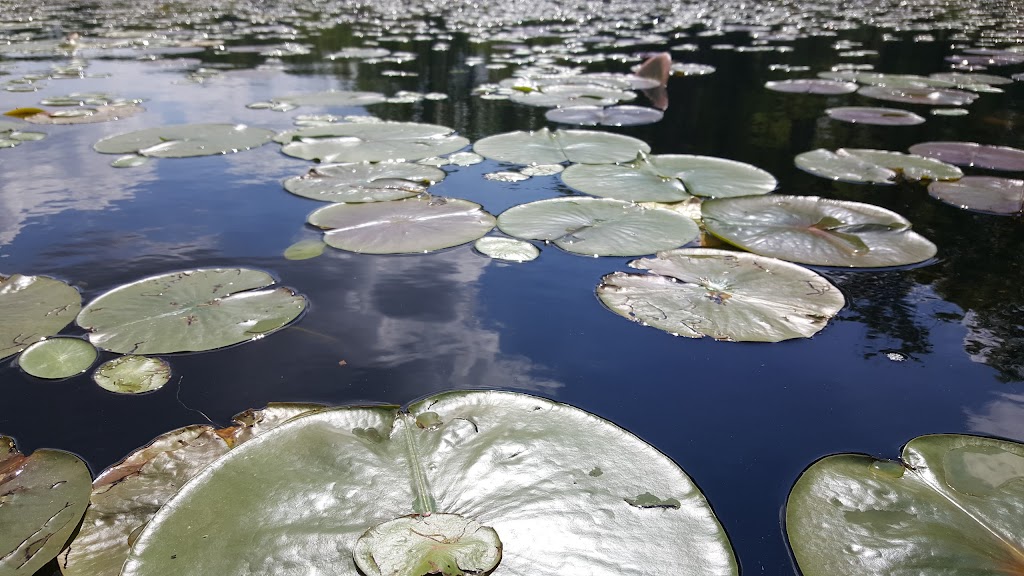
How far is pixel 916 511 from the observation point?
124 centimetres

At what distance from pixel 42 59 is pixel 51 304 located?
8.21 metres

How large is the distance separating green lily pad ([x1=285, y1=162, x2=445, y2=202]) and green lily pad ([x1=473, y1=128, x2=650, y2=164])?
539 mm

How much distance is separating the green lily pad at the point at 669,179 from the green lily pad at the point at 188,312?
5.52 feet

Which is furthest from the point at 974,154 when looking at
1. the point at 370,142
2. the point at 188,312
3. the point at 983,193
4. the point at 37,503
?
the point at 37,503

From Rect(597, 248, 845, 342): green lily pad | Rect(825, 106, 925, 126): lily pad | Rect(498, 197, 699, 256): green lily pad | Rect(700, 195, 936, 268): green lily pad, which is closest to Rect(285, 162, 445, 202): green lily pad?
Rect(498, 197, 699, 256): green lily pad

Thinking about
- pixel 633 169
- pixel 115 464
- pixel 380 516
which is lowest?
pixel 115 464

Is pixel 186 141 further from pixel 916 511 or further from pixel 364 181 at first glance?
pixel 916 511

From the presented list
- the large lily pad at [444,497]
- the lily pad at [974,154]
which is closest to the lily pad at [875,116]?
the lily pad at [974,154]

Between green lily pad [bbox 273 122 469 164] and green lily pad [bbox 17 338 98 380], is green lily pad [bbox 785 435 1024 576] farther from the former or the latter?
green lily pad [bbox 273 122 469 164]

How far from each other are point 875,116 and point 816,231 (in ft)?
9.62

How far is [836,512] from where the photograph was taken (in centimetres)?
127

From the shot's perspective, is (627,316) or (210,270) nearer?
(627,316)

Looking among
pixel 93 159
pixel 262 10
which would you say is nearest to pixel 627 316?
pixel 93 159

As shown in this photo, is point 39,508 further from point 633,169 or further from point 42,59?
point 42,59
